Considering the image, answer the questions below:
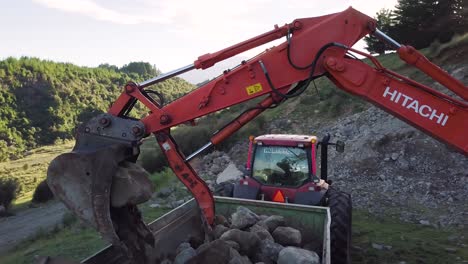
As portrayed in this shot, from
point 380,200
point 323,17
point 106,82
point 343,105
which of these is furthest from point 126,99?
point 106,82

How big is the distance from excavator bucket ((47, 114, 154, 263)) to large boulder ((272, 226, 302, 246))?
63.2 inches

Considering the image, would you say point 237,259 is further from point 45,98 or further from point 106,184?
point 45,98

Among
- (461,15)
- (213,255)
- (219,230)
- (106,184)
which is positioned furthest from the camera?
(461,15)

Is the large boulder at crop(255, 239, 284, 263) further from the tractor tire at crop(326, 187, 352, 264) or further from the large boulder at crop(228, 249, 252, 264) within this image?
the tractor tire at crop(326, 187, 352, 264)

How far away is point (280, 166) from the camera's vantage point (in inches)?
265

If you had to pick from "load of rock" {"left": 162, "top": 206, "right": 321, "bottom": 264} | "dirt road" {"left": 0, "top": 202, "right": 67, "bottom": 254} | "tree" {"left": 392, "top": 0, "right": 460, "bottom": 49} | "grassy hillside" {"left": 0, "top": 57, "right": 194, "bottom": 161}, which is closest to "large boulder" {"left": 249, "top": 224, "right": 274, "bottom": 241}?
"load of rock" {"left": 162, "top": 206, "right": 321, "bottom": 264}

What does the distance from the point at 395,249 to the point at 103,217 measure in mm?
5453

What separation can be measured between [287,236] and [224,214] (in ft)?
4.16

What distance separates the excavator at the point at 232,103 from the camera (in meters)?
4.02

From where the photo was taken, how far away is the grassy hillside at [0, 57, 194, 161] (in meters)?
71.2

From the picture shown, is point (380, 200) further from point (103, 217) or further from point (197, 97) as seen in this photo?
point (103, 217)

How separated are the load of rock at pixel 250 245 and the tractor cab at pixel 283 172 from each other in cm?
82

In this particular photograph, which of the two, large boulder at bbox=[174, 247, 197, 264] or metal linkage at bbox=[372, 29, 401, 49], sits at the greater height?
metal linkage at bbox=[372, 29, 401, 49]

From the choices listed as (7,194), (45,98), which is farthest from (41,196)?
(45,98)
